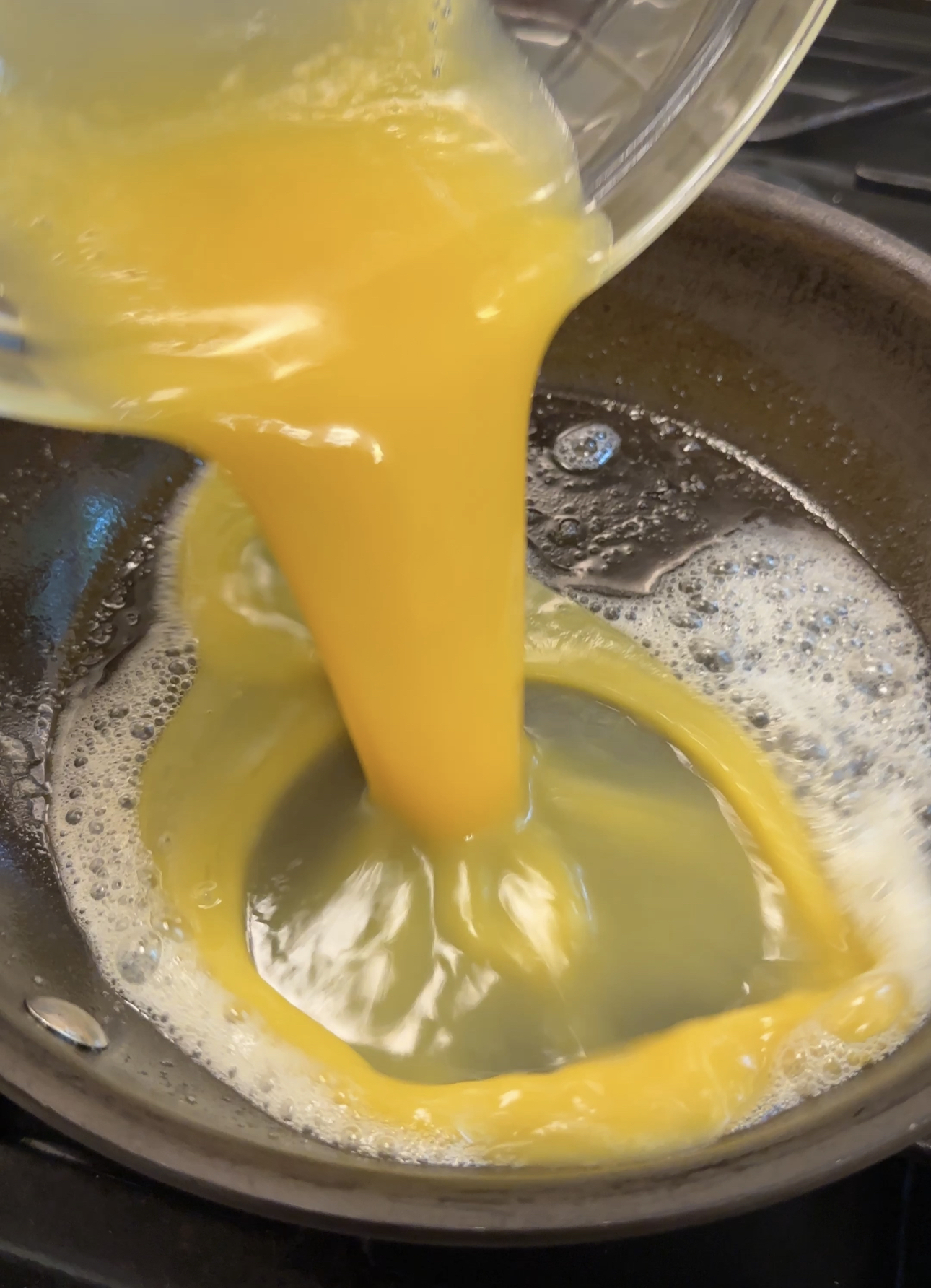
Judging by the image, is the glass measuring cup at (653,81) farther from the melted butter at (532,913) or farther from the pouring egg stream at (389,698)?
the melted butter at (532,913)

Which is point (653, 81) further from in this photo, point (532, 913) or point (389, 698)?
point (532, 913)

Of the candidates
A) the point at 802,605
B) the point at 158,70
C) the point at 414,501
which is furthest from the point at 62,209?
the point at 802,605

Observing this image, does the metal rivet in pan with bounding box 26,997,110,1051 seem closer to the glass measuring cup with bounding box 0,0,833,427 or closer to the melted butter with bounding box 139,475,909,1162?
the melted butter with bounding box 139,475,909,1162

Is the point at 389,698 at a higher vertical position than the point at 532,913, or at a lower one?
higher

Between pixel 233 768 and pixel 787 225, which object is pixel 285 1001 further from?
pixel 787 225

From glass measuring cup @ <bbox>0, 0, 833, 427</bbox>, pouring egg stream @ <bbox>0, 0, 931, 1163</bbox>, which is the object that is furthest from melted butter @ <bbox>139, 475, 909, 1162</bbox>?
glass measuring cup @ <bbox>0, 0, 833, 427</bbox>

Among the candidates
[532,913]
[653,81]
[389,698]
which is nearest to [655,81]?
[653,81]
